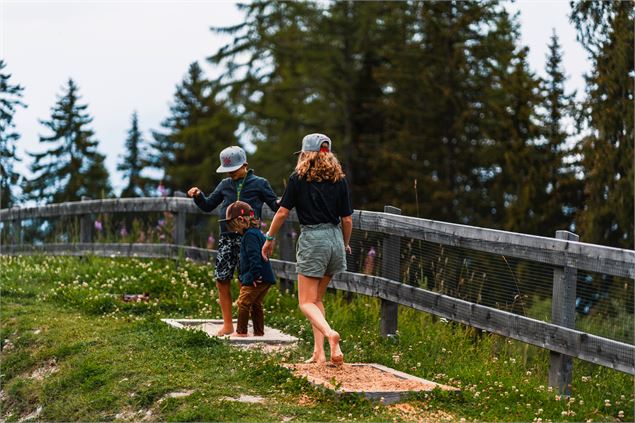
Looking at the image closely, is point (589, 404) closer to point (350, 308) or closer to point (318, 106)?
point (350, 308)

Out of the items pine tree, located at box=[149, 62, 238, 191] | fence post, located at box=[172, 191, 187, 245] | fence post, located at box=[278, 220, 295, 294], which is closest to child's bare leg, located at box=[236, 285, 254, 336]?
fence post, located at box=[278, 220, 295, 294]

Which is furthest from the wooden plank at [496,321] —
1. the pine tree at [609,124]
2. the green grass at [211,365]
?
the pine tree at [609,124]

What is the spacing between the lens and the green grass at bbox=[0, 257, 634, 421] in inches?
314

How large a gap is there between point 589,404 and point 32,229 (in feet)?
46.2

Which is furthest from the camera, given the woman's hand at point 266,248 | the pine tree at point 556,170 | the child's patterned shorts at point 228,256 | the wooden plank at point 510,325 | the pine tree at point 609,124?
the pine tree at point 556,170

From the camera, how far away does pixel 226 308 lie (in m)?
11.0

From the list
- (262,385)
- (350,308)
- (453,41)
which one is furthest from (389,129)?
(262,385)

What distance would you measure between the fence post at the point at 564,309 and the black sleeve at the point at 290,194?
225cm

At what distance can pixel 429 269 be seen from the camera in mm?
11789

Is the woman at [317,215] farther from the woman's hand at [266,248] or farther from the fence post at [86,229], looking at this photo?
the fence post at [86,229]

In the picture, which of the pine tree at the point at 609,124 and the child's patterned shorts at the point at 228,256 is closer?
the child's patterned shorts at the point at 228,256

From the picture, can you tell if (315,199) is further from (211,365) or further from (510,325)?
(510,325)

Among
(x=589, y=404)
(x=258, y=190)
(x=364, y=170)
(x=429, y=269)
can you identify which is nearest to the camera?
(x=589, y=404)

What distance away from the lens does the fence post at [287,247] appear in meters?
13.3
